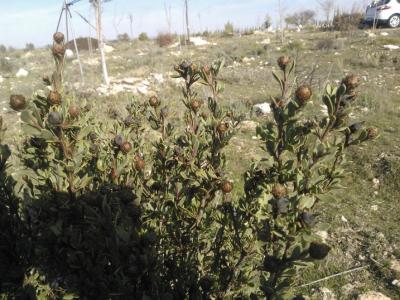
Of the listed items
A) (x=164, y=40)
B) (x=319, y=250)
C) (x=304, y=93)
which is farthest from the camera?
(x=164, y=40)

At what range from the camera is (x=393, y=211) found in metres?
3.99

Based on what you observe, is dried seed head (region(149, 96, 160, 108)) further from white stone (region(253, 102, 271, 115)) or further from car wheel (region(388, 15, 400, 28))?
car wheel (region(388, 15, 400, 28))

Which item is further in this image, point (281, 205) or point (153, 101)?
point (153, 101)

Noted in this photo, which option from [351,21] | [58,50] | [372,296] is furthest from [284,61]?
[351,21]

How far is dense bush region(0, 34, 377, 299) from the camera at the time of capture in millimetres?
1192

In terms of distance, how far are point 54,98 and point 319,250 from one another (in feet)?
3.29

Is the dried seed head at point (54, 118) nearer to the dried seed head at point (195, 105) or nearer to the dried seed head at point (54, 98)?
the dried seed head at point (54, 98)

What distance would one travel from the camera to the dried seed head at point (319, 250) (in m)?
0.93

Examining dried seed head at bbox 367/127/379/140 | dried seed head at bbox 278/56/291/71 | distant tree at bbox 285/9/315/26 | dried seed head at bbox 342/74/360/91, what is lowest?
distant tree at bbox 285/9/315/26

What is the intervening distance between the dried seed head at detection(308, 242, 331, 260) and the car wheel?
2107 centimetres

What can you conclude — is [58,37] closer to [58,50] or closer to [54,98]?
[58,50]

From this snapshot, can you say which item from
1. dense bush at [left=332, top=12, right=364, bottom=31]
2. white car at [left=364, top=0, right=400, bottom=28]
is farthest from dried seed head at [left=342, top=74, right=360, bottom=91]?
dense bush at [left=332, top=12, right=364, bottom=31]

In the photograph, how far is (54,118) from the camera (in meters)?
1.15

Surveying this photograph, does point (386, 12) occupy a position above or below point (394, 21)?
above
